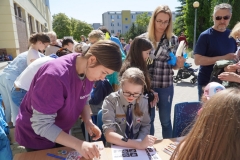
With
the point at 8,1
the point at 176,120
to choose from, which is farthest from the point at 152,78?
the point at 8,1

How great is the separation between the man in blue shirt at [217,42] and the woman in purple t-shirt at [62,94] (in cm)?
140

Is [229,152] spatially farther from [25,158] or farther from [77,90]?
[25,158]

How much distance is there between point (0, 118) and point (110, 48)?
1.18m

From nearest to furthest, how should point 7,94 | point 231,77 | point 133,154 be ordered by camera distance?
point 133,154, point 231,77, point 7,94

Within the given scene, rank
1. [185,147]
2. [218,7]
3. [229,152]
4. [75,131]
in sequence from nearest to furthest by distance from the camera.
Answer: [229,152]
[185,147]
[218,7]
[75,131]

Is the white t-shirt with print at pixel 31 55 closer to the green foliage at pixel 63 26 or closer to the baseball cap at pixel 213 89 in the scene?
the baseball cap at pixel 213 89

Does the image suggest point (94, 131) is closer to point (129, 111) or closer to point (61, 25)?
point (129, 111)

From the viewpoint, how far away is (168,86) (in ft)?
7.00

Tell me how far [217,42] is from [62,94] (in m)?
1.81

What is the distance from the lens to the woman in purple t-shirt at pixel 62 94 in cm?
100

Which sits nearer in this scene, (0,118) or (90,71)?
(90,71)

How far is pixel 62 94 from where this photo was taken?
3.43 feet

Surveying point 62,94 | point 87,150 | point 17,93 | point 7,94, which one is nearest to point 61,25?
point 7,94

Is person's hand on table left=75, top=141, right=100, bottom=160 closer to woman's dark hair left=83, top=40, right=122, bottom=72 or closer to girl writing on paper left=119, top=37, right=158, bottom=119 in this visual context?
woman's dark hair left=83, top=40, right=122, bottom=72
